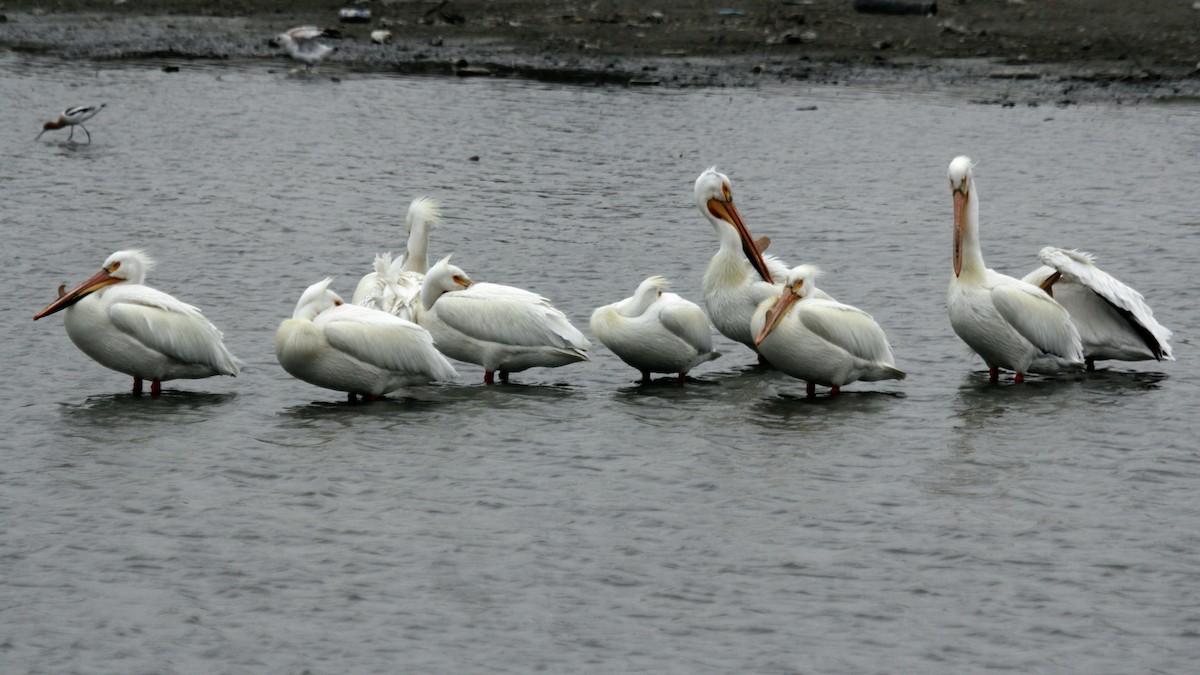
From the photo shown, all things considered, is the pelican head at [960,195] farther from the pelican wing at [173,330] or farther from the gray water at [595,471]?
the pelican wing at [173,330]

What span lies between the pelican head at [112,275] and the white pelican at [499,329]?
5.44 ft

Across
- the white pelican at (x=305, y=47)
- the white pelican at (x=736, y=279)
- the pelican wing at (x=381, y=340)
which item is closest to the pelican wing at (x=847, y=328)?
the white pelican at (x=736, y=279)

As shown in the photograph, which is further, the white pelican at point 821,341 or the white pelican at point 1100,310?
the white pelican at point 1100,310

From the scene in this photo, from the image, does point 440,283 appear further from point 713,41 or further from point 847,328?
point 713,41

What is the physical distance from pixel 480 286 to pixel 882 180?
700 cm

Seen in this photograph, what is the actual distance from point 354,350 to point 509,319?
0.96 metres

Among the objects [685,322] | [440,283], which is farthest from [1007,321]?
[440,283]

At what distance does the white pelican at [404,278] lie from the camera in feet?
32.2

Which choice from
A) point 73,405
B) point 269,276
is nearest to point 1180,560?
point 73,405

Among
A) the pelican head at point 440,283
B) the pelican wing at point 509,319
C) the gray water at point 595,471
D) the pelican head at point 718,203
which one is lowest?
the gray water at point 595,471

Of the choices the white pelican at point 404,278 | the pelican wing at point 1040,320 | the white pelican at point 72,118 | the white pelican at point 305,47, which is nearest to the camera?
the pelican wing at point 1040,320

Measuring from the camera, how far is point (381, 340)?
28.9 ft

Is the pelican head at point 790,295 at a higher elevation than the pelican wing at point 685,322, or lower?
higher

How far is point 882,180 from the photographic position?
15.7 m
